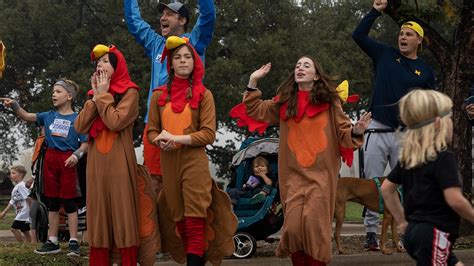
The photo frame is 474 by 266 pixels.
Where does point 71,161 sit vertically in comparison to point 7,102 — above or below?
below

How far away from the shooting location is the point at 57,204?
769cm

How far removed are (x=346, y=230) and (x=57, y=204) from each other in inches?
345

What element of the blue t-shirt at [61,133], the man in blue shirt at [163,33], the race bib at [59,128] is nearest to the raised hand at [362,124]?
the man in blue shirt at [163,33]

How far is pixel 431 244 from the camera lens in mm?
4805

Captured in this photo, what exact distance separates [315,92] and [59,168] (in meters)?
2.60

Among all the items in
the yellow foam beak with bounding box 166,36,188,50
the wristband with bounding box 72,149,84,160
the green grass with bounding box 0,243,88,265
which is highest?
the yellow foam beak with bounding box 166,36,188,50

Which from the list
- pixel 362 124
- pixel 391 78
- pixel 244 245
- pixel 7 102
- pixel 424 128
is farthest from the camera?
pixel 244 245

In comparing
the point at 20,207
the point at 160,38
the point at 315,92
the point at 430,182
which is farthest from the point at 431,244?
the point at 20,207

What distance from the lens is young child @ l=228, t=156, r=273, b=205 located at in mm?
8766

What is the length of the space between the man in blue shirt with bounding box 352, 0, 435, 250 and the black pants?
339 centimetres

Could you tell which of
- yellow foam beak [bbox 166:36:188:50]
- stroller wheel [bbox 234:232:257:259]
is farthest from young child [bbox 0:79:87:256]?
stroller wheel [bbox 234:232:257:259]

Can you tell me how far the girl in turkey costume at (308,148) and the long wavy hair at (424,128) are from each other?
1445mm

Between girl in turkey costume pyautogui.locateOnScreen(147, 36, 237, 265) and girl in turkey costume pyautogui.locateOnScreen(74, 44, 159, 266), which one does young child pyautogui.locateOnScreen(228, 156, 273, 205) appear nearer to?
girl in turkey costume pyautogui.locateOnScreen(147, 36, 237, 265)

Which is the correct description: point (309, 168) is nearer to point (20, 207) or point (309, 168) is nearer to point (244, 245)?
A: point (244, 245)
